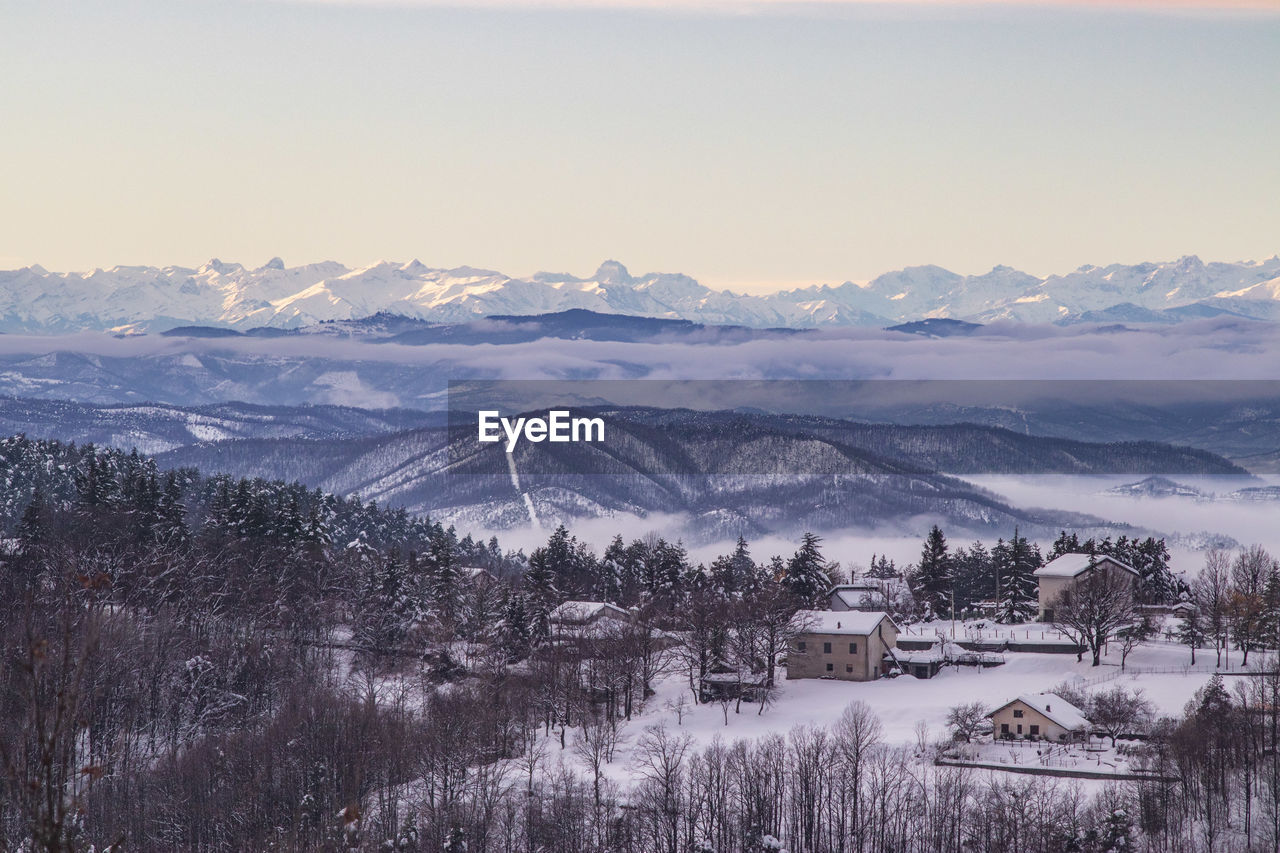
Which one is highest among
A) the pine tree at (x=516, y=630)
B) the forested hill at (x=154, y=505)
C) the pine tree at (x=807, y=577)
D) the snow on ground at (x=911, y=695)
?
the forested hill at (x=154, y=505)

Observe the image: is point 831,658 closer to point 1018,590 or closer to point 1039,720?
point 1039,720

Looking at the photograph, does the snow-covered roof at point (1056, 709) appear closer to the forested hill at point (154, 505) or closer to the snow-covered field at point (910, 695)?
the snow-covered field at point (910, 695)

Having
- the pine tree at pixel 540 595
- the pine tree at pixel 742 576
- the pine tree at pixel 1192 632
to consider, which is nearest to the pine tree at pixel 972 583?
the pine tree at pixel 742 576

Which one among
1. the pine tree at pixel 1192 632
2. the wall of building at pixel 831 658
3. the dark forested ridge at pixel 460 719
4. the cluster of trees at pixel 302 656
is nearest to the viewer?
the dark forested ridge at pixel 460 719

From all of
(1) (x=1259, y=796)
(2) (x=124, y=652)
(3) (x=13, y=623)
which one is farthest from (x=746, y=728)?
(3) (x=13, y=623)

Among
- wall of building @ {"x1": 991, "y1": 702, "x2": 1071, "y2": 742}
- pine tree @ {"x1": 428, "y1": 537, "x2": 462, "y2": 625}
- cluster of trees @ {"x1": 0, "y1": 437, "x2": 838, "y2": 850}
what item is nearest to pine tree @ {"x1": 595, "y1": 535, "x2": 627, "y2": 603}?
cluster of trees @ {"x1": 0, "y1": 437, "x2": 838, "y2": 850}

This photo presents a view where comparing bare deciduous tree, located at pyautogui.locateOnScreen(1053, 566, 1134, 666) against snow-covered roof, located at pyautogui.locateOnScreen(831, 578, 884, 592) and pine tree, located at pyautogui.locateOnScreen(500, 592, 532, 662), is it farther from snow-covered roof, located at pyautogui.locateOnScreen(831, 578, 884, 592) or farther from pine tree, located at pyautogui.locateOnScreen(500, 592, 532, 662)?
pine tree, located at pyautogui.locateOnScreen(500, 592, 532, 662)

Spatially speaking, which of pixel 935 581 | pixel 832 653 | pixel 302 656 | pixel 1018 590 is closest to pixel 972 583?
pixel 935 581
